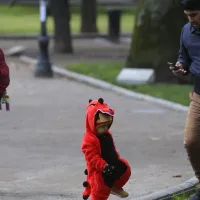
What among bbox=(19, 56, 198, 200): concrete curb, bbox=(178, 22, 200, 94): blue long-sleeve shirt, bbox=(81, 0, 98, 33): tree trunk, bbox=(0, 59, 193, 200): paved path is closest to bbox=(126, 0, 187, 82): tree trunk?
bbox=(19, 56, 198, 200): concrete curb

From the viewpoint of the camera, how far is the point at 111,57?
2372cm

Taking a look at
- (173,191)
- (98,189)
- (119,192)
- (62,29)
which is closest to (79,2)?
(62,29)

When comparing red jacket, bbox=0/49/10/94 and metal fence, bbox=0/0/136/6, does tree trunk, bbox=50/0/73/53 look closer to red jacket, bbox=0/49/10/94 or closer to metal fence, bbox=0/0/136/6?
red jacket, bbox=0/49/10/94

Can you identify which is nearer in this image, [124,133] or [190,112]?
[190,112]

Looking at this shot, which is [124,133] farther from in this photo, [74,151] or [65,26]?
[65,26]

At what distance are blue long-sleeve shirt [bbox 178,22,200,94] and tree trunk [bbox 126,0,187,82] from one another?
32.0 ft

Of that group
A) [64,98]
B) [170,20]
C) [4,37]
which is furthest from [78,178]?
[4,37]

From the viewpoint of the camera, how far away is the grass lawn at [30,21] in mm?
37031

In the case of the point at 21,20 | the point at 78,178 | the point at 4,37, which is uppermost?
the point at 78,178

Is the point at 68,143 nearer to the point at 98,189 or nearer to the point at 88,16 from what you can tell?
the point at 98,189

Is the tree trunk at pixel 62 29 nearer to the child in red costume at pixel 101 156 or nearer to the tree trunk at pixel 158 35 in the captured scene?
the tree trunk at pixel 158 35

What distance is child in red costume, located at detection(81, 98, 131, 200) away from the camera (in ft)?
20.9

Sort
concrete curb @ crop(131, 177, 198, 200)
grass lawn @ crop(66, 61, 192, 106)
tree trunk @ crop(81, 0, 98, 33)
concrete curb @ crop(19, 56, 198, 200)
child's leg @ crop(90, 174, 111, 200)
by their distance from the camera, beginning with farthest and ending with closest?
tree trunk @ crop(81, 0, 98, 33), grass lawn @ crop(66, 61, 192, 106), concrete curb @ crop(19, 56, 198, 200), concrete curb @ crop(131, 177, 198, 200), child's leg @ crop(90, 174, 111, 200)

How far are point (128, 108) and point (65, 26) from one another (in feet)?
37.5
